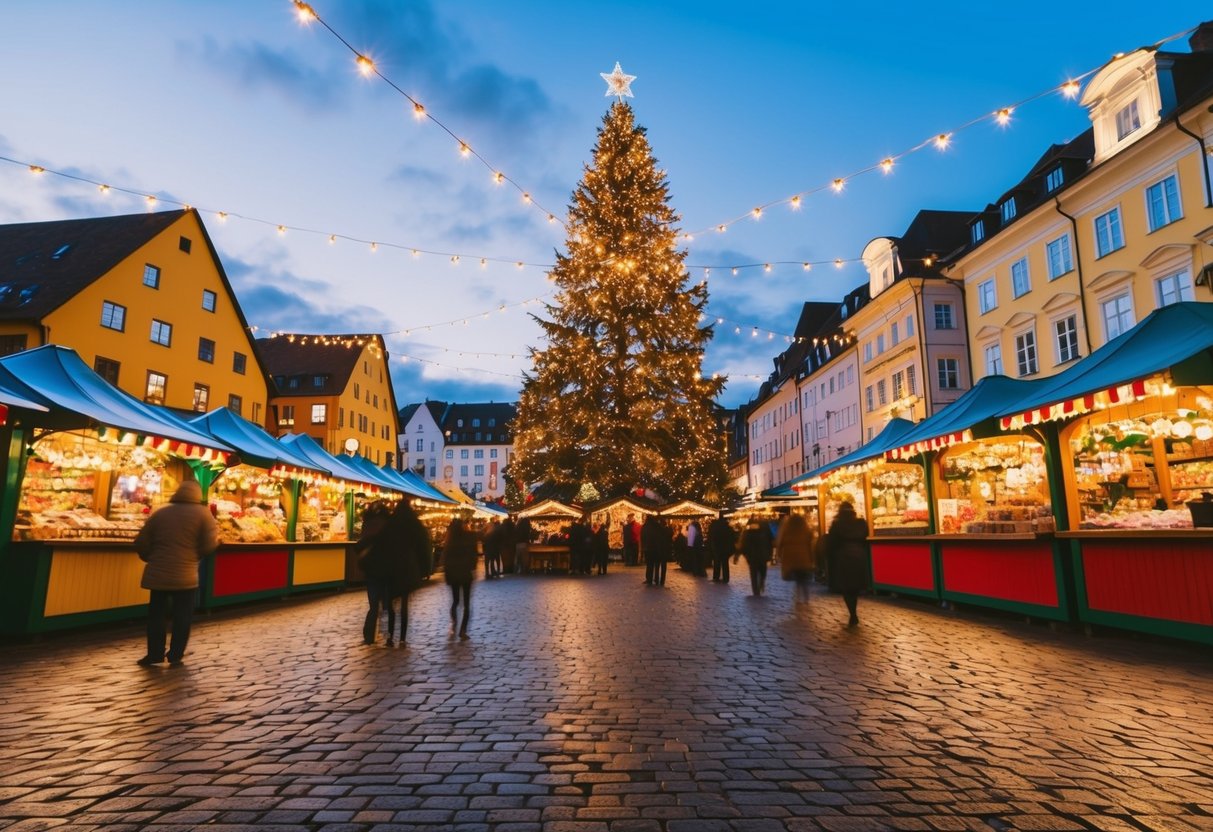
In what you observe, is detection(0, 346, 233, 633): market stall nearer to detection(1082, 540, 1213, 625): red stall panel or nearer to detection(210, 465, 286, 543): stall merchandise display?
detection(210, 465, 286, 543): stall merchandise display

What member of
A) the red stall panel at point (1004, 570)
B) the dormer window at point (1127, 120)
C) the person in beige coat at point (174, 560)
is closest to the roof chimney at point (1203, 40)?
the dormer window at point (1127, 120)

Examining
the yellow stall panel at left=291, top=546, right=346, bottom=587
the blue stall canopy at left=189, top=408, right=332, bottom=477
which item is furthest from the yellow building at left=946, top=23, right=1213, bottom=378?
the yellow stall panel at left=291, top=546, right=346, bottom=587

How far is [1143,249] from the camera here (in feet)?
76.9

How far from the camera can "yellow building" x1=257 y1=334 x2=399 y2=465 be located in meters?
57.8

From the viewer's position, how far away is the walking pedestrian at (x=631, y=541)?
3045 centimetres

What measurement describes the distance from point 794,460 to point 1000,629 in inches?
1970

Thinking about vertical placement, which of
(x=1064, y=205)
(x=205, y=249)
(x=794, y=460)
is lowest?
(x=794, y=460)

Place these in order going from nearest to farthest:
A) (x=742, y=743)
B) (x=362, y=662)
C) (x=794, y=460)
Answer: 1. (x=742, y=743)
2. (x=362, y=662)
3. (x=794, y=460)

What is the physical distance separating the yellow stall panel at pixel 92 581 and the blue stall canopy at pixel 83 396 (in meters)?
1.70

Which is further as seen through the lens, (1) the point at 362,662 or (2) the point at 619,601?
(2) the point at 619,601

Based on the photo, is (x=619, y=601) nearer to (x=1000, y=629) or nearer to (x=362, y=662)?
(x=1000, y=629)

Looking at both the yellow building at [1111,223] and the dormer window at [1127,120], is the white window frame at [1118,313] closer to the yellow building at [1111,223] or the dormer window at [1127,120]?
the yellow building at [1111,223]

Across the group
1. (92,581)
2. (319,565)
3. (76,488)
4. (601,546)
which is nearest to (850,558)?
(92,581)

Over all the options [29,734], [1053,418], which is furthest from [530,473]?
[29,734]
